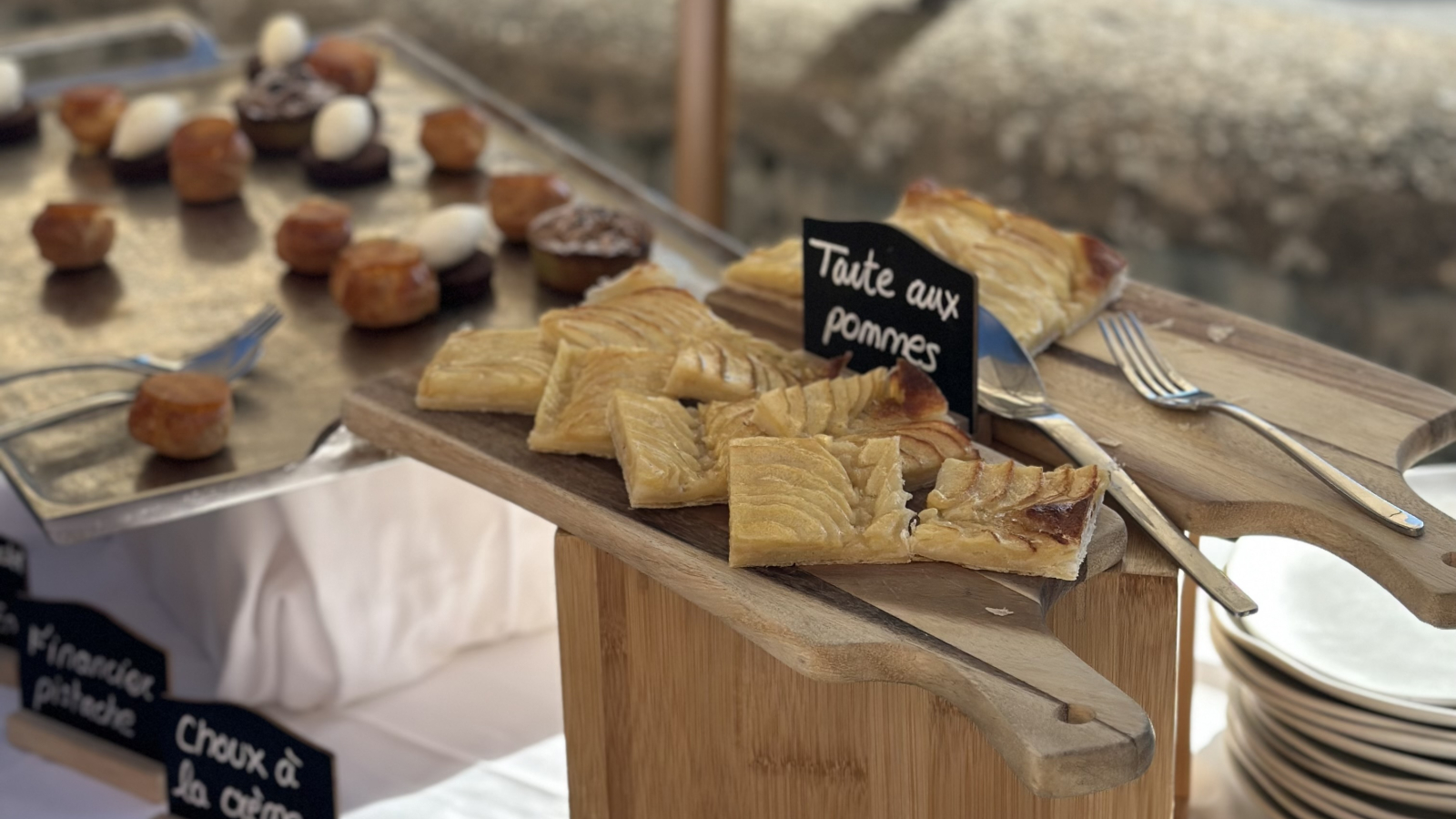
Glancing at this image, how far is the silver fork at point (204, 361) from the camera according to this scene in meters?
1.80

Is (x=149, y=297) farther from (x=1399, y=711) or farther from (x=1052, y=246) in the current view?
(x=1399, y=711)

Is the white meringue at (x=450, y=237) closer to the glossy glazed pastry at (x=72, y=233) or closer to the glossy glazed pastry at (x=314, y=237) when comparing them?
the glossy glazed pastry at (x=314, y=237)

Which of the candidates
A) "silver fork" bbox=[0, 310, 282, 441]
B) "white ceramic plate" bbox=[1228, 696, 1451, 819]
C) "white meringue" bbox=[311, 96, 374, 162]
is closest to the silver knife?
"white ceramic plate" bbox=[1228, 696, 1451, 819]

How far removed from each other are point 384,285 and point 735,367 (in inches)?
30.2

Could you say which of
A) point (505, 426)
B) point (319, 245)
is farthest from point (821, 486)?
point (319, 245)

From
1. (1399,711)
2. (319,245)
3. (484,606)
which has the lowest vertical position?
(484,606)

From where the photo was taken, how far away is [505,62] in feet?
18.2

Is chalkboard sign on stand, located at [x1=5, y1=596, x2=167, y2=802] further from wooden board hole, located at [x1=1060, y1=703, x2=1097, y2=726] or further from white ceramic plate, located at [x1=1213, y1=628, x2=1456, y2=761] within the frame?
white ceramic plate, located at [x1=1213, y1=628, x2=1456, y2=761]

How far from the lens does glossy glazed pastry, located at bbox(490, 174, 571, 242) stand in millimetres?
2227

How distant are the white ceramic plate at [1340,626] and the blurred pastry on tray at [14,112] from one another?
7.37ft

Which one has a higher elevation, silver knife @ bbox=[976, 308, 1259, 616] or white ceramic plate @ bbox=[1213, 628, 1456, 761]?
silver knife @ bbox=[976, 308, 1259, 616]

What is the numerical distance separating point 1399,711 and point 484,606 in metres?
0.95

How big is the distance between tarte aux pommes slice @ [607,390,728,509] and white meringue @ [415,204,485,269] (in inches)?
33.3

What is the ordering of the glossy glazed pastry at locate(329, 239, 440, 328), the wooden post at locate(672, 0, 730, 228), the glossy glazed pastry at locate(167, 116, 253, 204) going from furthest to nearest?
the wooden post at locate(672, 0, 730, 228)
the glossy glazed pastry at locate(167, 116, 253, 204)
the glossy glazed pastry at locate(329, 239, 440, 328)
